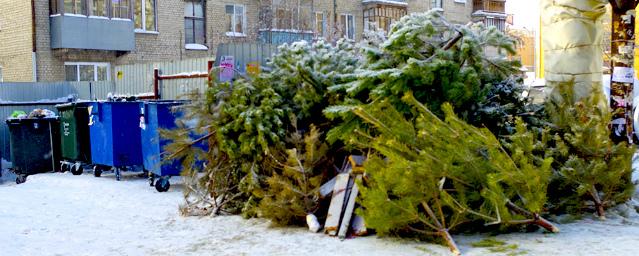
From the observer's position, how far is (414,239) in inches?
230

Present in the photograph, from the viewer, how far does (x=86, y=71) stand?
23750 mm

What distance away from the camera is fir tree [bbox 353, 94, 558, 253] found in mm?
5449

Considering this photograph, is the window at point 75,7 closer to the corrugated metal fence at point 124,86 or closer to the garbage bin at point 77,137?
the corrugated metal fence at point 124,86

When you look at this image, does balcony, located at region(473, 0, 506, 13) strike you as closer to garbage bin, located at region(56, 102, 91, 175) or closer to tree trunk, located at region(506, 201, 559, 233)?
garbage bin, located at region(56, 102, 91, 175)

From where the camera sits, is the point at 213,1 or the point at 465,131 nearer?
the point at 465,131

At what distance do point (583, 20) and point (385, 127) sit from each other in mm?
2886

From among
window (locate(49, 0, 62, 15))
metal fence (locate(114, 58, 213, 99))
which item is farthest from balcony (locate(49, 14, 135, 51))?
metal fence (locate(114, 58, 213, 99))

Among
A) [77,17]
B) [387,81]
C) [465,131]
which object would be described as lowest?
[465,131]

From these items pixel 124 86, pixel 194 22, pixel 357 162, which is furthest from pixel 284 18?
pixel 357 162

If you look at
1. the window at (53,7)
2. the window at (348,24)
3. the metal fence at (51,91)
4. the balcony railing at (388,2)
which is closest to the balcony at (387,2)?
the balcony railing at (388,2)

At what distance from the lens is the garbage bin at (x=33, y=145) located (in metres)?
13.1

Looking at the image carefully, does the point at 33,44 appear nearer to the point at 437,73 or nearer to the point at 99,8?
the point at 99,8

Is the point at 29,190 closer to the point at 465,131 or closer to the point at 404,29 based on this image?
the point at 404,29

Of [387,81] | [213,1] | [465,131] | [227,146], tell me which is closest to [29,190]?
[227,146]
